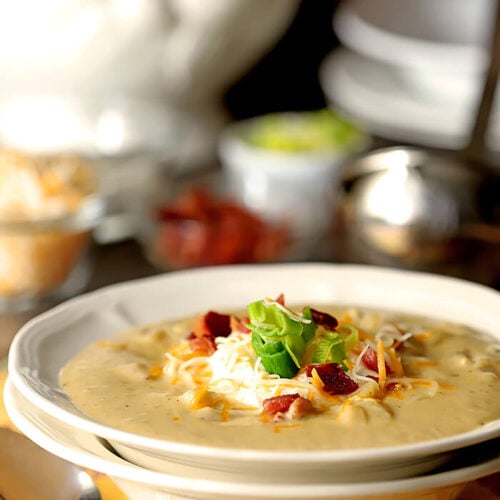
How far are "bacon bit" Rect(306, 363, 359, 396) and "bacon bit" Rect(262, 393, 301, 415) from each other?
0.04 m

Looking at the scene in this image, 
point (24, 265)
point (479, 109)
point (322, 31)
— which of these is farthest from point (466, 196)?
point (322, 31)

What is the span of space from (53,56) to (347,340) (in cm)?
139

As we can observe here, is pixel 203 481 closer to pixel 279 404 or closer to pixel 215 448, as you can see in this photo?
pixel 215 448

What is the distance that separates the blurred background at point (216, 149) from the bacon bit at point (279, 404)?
3.17 ft

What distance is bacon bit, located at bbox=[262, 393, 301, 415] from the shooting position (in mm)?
1146

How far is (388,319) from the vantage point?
149 centimetres

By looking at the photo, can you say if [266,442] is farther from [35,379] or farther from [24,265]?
[24,265]

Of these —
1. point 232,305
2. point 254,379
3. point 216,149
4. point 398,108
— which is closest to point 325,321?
point 254,379

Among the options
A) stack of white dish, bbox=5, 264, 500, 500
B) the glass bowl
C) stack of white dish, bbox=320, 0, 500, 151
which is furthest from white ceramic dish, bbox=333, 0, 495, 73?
stack of white dish, bbox=5, 264, 500, 500

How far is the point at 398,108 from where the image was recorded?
2.51m

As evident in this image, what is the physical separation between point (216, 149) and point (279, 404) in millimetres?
1795

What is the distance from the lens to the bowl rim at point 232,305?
103cm

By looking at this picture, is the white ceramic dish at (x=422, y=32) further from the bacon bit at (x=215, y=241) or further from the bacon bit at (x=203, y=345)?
the bacon bit at (x=203, y=345)

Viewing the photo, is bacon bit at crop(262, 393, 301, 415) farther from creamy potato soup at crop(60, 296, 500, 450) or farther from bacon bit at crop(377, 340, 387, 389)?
bacon bit at crop(377, 340, 387, 389)
